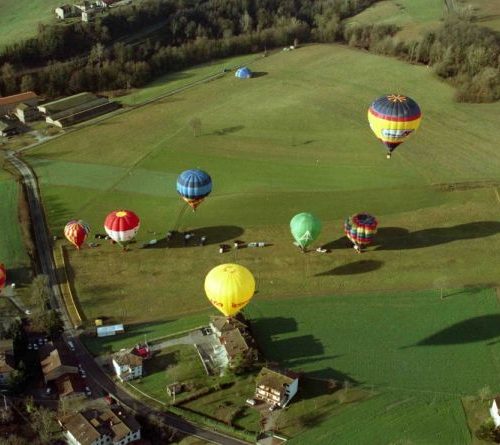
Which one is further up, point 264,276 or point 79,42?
point 79,42

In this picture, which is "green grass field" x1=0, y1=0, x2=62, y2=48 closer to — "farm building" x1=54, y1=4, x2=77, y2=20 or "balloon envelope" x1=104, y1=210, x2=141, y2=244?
"farm building" x1=54, y1=4, x2=77, y2=20

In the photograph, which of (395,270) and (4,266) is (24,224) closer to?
(4,266)

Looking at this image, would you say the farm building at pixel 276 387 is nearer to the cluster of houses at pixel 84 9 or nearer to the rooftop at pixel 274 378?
the rooftop at pixel 274 378

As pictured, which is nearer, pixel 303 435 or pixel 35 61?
pixel 303 435

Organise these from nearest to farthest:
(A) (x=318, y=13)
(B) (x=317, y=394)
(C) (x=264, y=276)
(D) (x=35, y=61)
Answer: (B) (x=317, y=394), (C) (x=264, y=276), (D) (x=35, y=61), (A) (x=318, y=13)

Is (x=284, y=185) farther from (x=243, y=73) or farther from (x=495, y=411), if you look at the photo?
(x=243, y=73)

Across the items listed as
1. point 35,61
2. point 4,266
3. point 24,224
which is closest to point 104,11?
point 35,61
